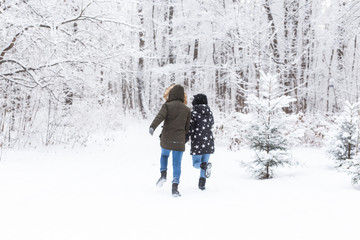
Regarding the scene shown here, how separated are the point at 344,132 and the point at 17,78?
783cm

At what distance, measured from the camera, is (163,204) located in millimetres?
4125

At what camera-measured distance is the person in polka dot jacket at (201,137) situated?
5152 millimetres

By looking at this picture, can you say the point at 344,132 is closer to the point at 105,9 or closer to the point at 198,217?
the point at 198,217

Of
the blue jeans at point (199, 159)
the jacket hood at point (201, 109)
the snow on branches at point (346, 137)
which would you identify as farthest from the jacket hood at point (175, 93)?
the snow on branches at point (346, 137)

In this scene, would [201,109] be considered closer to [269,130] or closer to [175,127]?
[175,127]

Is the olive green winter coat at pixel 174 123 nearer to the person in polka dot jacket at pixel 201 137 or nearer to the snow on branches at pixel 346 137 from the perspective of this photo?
the person in polka dot jacket at pixel 201 137

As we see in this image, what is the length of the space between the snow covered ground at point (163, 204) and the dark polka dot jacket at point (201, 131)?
2.37 feet

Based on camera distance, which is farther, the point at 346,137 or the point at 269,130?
the point at 346,137

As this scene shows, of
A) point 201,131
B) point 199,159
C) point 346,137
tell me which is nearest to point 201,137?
point 201,131

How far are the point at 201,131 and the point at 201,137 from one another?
0.11 metres

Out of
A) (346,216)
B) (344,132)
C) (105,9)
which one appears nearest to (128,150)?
(105,9)

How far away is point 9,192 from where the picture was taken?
4422 mm

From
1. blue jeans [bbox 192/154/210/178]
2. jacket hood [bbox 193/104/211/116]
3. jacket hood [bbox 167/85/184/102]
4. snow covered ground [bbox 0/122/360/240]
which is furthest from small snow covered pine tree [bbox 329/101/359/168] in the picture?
jacket hood [bbox 167/85/184/102]

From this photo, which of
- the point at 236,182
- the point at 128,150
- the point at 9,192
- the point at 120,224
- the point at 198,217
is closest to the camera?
the point at 120,224
